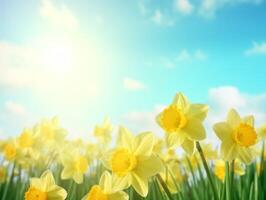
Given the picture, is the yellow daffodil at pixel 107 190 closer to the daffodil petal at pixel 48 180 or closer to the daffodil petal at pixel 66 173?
the daffodil petal at pixel 48 180

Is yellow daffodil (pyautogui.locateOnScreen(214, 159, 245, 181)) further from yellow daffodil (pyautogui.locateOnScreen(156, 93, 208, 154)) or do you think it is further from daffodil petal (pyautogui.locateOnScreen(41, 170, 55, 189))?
daffodil petal (pyautogui.locateOnScreen(41, 170, 55, 189))

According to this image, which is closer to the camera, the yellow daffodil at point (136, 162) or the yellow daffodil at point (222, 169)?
the yellow daffodil at point (136, 162)

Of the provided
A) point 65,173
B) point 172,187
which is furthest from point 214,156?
point 65,173

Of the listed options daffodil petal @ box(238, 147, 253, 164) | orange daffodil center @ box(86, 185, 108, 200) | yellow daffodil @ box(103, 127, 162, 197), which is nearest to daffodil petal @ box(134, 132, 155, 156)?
yellow daffodil @ box(103, 127, 162, 197)

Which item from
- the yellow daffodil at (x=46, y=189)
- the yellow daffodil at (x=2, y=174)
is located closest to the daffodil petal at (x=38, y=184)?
the yellow daffodil at (x=46, y=189)

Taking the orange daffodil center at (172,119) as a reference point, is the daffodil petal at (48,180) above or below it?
below

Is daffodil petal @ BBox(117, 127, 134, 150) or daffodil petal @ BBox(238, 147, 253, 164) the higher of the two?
daffodil petal @ BBox(117, 127, 134, 150)
